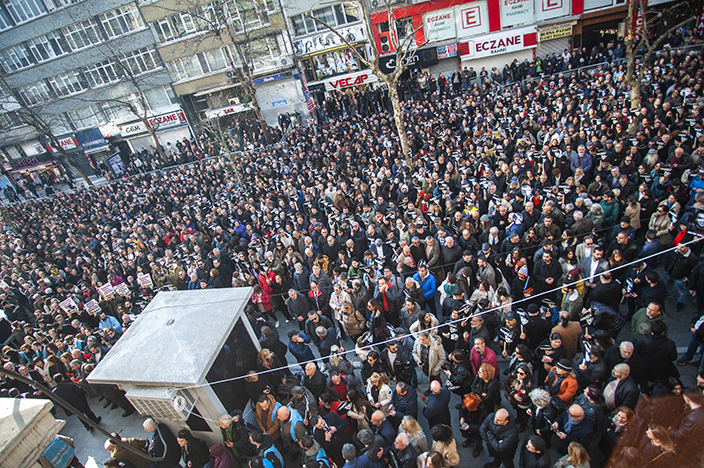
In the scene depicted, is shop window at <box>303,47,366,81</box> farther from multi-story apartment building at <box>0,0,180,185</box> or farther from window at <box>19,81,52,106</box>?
window at <box>19,81,52,106</box>

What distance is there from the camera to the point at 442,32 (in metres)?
24.4

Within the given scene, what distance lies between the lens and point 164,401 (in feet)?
15.5

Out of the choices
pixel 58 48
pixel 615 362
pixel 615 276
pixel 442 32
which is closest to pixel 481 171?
pixel 615 276

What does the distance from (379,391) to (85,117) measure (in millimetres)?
38883

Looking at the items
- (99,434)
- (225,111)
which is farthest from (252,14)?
(99,434)

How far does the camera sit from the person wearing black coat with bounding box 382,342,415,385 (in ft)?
17.6

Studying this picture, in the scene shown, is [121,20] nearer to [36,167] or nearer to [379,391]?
[36,167]

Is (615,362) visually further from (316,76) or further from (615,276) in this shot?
(316,76)

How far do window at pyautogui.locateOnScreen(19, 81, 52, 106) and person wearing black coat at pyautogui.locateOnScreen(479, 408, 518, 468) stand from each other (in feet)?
137

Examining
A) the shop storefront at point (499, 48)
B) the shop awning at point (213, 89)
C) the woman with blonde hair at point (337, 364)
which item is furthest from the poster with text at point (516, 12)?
the woman with blonde hair at point (337, 364)

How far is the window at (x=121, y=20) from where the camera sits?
27.7 meters

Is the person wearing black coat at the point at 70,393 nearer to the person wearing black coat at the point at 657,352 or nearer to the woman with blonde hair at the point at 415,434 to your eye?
the woman with blonde hair at the point at 415,434

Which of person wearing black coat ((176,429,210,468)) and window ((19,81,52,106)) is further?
window ((19,81,52,106))

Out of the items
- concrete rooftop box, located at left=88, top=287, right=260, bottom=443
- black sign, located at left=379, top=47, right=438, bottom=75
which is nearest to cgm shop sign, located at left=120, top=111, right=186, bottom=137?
black sign, located at left=379, top=47, right=438, bottom=75
